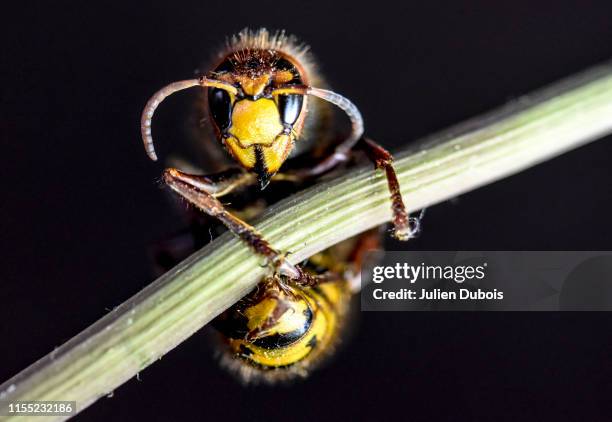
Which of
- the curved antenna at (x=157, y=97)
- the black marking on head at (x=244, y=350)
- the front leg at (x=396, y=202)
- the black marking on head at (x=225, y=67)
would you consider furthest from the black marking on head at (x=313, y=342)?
the black marking on head at (x=225, y=67)

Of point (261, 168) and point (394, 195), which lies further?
point (261, 168)

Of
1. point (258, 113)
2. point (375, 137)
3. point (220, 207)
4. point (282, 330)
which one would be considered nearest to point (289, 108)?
point (258, 113)

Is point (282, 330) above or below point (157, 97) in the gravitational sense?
below

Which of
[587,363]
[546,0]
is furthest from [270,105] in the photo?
[546,0]

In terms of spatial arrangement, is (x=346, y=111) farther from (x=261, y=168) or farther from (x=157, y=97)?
(x=157, y=97)

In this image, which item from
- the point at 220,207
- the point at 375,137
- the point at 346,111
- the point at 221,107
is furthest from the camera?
the point at 375,137

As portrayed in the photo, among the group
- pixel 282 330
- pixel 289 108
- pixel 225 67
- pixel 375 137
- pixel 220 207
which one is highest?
pixel 375 137
